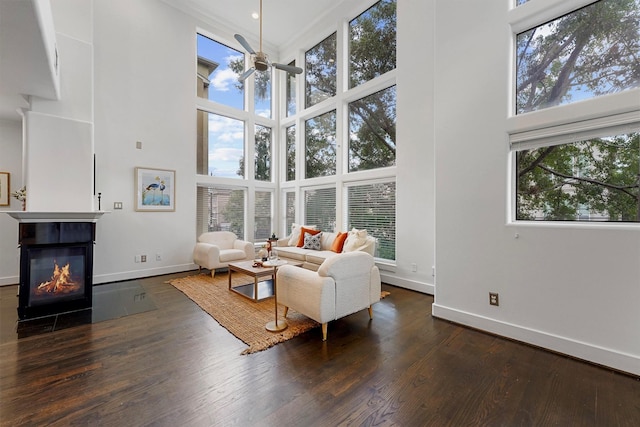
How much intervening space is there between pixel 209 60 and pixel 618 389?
25.5 feet

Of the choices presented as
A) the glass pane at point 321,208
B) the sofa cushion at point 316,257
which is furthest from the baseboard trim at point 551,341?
the glass pane at point 321,208

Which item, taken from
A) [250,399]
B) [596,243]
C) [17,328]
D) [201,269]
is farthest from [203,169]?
[596,243]

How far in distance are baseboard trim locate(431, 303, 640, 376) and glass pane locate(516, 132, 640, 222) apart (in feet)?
3.47

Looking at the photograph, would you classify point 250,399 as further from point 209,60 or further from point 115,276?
point 209,60

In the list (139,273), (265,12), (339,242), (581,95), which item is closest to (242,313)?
(339,242)

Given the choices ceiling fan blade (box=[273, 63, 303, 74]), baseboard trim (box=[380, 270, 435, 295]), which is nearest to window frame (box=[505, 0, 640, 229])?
baseboard trim (box=[380, 270, 435, 295])

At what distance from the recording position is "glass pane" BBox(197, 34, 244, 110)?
594 cm

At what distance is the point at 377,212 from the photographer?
16.5ft

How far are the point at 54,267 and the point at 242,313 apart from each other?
239 centimetres

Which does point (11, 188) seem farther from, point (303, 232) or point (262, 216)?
point (303, 232)

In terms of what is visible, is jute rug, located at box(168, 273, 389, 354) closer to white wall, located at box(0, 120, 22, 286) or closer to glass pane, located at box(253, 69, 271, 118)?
white wall, located at box(0, 120, 22, 286)

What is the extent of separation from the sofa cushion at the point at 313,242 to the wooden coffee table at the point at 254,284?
1068 millimetres

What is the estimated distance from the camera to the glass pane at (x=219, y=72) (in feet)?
19.5

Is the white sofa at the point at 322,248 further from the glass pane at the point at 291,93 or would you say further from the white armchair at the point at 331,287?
the glass pane at the point at 291,93
